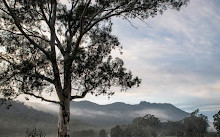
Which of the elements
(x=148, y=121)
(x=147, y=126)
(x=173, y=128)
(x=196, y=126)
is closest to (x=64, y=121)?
(x=196, y=126)

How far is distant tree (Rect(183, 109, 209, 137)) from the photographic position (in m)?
130

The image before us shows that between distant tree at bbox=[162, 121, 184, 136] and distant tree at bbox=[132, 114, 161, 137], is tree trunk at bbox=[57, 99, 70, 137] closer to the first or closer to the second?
distant tree at bbox=[132, 114, 161, 137]

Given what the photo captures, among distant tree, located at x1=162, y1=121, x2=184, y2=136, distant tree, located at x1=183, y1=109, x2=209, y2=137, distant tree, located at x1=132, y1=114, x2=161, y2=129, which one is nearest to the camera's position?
distant tree, located at x1=183, y1=109, x2=209, y2=137

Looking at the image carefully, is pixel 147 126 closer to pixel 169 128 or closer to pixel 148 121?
pixel 148 121

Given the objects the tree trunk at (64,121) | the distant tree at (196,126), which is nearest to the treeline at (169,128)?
the distant tree at (196,126)

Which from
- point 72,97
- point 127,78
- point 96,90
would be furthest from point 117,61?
point 72,97

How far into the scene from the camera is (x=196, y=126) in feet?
433

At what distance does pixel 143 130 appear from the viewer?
148500 mm

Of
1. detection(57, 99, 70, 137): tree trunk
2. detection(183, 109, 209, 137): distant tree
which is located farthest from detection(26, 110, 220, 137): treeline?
detection(57, 99, 70, 137): tree trunk

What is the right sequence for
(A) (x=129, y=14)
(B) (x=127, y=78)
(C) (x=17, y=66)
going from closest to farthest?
(C) (x=17, y=66) < (A) (x=129, y=14) < (B) (x=127, y=78)

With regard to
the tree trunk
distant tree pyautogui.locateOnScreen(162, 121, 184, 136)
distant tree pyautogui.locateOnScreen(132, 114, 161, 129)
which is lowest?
distant tree pyautogui.locateOnScreen(162, 121, 184, 136)

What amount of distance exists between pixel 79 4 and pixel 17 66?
26.6 feet

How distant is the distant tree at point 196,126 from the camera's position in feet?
427

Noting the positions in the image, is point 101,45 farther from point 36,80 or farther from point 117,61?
Answer: point 36,80
